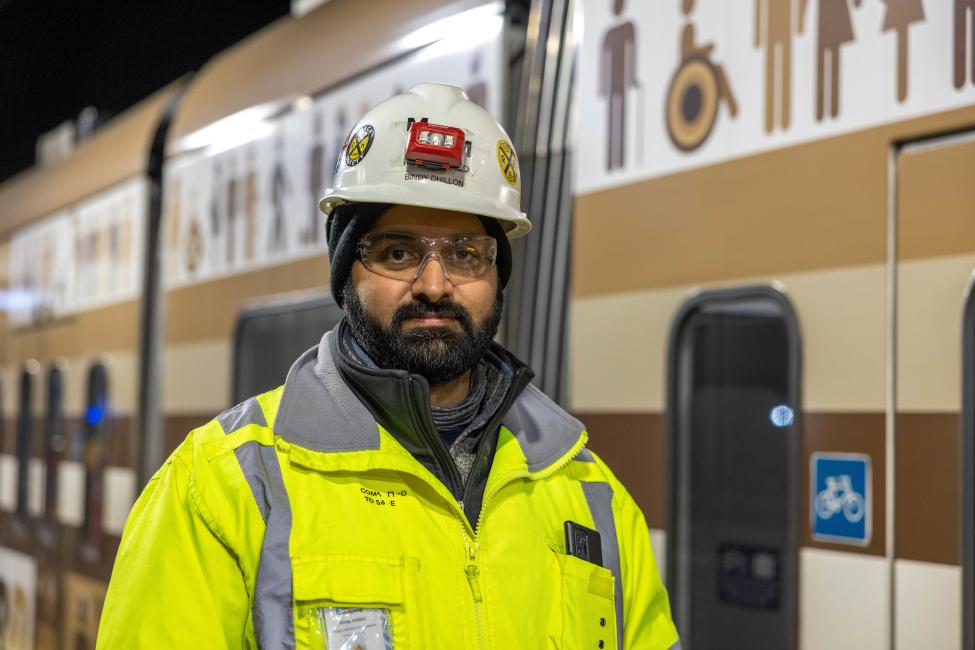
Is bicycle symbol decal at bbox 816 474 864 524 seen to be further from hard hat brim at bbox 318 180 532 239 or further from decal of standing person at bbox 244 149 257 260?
decal of standing person at bbox 244 149 257 260

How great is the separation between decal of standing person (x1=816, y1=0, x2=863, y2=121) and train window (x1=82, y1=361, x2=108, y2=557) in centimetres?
445

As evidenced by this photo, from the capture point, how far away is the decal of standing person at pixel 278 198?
458 cm

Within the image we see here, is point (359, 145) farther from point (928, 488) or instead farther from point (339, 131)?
point (339, 131)

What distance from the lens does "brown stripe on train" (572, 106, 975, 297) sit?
93.3 inches

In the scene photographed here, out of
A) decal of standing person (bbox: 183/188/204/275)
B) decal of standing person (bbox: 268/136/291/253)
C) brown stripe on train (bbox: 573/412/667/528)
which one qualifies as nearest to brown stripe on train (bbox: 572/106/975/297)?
brown stripe on train (bbox: 573/412/667/528)

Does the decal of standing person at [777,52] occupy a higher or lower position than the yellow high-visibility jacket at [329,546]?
higher

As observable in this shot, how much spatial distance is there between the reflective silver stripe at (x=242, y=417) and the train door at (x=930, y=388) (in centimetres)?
119

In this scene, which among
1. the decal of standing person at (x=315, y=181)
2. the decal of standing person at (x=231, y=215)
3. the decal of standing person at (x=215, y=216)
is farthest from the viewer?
the decal of standing person at (x=215, y=216)

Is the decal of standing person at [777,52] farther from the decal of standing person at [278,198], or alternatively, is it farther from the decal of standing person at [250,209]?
the decal of standing person at [250,209]

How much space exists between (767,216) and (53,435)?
17.5 feet

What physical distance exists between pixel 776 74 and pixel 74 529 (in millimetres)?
4952

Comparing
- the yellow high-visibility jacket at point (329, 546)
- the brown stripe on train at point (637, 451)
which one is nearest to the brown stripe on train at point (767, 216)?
the brown stripe on train at point (637, 451)

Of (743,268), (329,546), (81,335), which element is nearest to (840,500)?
(743,268)

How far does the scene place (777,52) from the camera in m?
2.69
